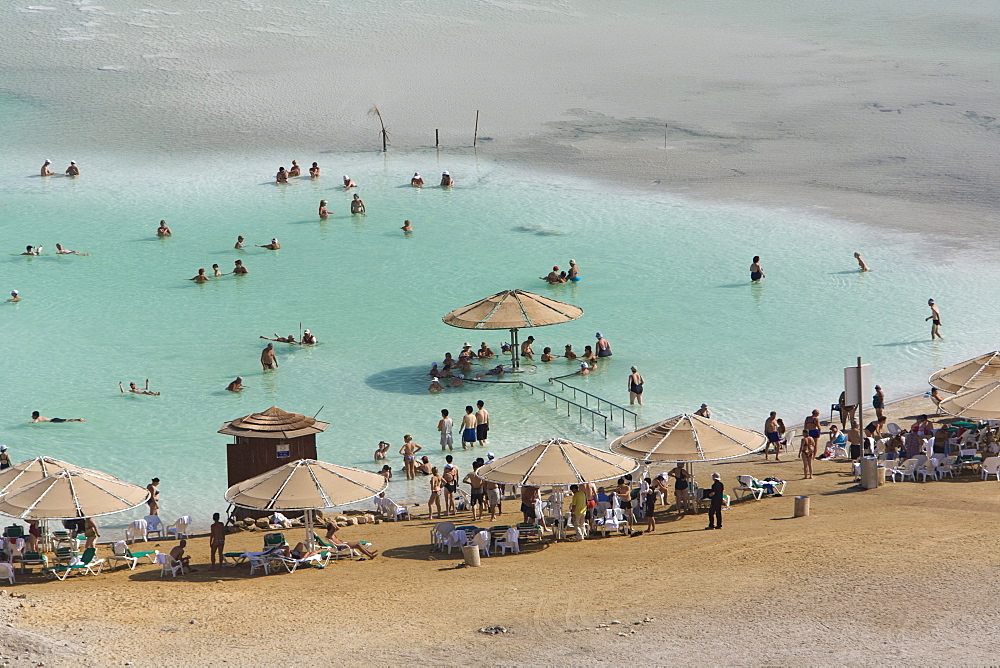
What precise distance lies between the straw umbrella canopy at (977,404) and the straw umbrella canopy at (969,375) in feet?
3.96

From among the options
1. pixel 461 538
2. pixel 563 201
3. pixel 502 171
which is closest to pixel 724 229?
pixel 563 201

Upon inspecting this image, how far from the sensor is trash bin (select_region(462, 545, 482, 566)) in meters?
16.3

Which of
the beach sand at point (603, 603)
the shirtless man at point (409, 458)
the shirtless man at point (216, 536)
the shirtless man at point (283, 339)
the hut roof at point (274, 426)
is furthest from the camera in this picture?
the shirtless man at point (283, 339)

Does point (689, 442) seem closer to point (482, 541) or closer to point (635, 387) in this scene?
point (482, 541)

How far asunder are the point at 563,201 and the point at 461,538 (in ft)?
82.0

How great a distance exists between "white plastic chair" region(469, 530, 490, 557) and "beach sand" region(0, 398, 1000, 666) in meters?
0.34

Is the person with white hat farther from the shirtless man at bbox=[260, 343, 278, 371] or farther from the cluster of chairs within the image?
the shirtless man at bbox=[260, 343, 278, 371]

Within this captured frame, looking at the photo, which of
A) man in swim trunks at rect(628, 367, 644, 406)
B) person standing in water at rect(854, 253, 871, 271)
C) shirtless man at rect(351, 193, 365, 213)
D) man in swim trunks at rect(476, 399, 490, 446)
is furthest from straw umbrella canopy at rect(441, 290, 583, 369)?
shirtless man at rect(351, 193, 365, 213)

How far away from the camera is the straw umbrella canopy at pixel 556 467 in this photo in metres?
17.3

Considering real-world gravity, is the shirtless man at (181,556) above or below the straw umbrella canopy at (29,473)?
below

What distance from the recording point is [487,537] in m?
16.9

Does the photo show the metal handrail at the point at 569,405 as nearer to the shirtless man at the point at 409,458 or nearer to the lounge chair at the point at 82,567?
the shirtless man at the point at 409,458

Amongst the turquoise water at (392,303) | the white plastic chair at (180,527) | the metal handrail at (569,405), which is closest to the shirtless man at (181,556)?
the white plastic chair at (180,527)

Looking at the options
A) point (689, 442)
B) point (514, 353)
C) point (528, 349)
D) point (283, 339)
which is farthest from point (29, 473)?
point (528, 349)
